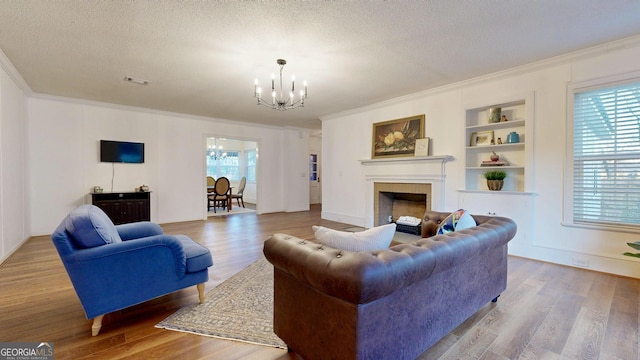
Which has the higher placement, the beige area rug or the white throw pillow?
the white throw pillow

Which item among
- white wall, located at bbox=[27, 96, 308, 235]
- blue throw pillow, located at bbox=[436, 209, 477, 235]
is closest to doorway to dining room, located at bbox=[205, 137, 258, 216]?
white wall, located at bbox=[27, 96, 308, 235]

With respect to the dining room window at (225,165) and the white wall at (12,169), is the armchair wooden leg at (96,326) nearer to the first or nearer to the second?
the white wall at (12,169)

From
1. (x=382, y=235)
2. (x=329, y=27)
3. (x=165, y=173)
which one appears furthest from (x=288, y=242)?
(x=165, y=173)

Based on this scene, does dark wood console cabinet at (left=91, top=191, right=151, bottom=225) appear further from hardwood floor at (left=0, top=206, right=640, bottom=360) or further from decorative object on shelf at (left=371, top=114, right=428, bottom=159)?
decorative object on shelf at (left=371, top=114, right=428, bottom=159)

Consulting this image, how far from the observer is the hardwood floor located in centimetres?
178

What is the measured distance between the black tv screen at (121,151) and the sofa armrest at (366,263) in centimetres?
557

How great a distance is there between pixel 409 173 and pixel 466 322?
128 inches

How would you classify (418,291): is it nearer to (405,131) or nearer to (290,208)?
(405,131)

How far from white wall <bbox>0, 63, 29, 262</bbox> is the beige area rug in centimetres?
314

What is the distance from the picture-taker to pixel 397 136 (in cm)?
539

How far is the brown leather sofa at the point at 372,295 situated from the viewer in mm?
1266

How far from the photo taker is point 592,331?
2.03 m

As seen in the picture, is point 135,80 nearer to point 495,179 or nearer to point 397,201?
point 397,201

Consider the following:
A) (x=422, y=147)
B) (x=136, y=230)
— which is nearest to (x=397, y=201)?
(x=422, y=147)
